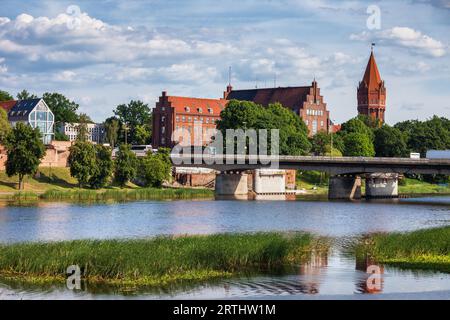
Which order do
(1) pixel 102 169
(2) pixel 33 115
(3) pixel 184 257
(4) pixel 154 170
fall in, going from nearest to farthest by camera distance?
(3) pixel 184 257
(1) pixel 102 169
(4) pixel 154 170
(2) pixel 33 115

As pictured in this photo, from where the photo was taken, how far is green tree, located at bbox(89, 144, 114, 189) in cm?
12412

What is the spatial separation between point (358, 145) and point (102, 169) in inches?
3149

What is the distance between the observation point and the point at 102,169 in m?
125

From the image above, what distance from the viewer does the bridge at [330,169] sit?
419 feet

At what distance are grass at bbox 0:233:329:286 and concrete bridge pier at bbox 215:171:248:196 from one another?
87271mm

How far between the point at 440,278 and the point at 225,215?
4469cm

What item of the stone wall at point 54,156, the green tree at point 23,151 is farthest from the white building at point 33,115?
the green tree at point 23,151

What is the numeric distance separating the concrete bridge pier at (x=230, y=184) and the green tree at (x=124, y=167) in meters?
15.0

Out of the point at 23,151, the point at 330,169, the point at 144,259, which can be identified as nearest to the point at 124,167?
the point at 23,151

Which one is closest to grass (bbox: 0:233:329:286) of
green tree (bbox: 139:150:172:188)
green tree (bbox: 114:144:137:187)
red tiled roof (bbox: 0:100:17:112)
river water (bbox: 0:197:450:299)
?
river water (bbox: 0:197:450:299)

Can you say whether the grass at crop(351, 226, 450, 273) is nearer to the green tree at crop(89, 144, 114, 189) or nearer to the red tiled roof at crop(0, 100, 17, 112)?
the green tree at crop(89, 144, 114, 189)

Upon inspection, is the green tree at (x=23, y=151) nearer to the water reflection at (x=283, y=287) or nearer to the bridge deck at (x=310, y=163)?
the bridge deck at (x=310, y=163)

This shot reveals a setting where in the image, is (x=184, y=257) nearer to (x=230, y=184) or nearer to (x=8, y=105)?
(x=230, y=184)
